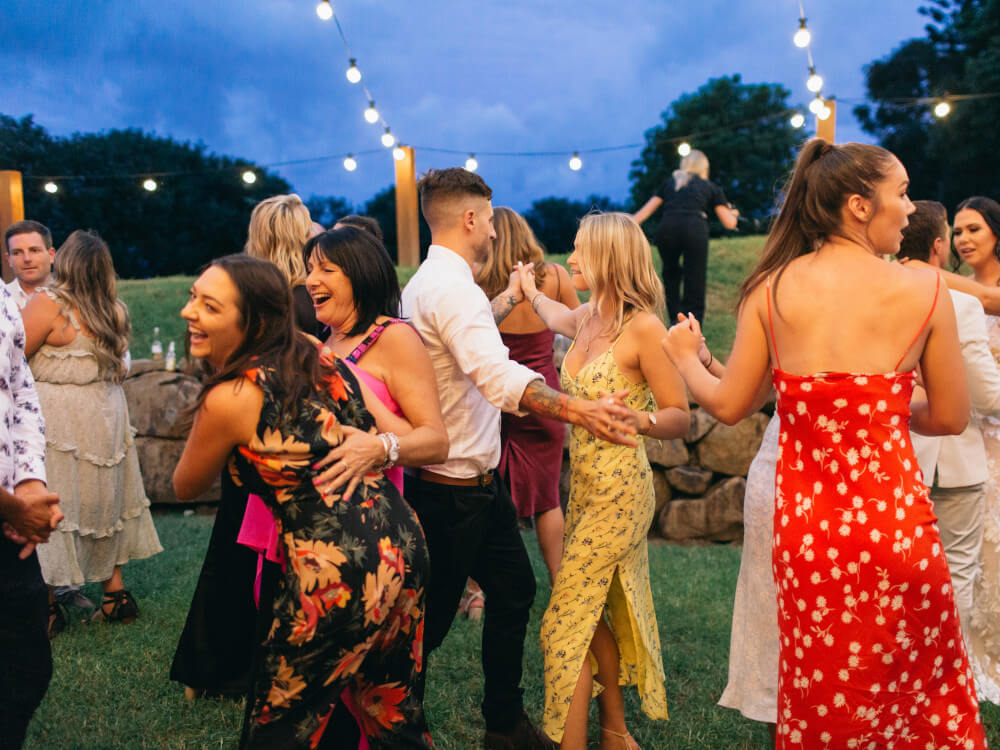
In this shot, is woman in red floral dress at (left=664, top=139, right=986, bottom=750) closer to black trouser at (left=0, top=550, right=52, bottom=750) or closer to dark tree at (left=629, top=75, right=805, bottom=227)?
black trouser at (left=0, top=550, right=52, bottom=750)

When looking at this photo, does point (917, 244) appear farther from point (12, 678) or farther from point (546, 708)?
point (12, 678)

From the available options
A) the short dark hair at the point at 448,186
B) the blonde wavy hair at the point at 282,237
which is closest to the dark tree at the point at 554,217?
the blonde wavy hair at the point at 282,237

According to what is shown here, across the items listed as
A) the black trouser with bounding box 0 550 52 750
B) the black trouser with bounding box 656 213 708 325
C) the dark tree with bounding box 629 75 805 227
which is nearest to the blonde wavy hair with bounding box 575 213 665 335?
the black trouser with bounding box 0 550 52 750

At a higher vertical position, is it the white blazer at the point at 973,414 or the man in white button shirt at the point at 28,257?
the man in white button shirt at the point at 28,257

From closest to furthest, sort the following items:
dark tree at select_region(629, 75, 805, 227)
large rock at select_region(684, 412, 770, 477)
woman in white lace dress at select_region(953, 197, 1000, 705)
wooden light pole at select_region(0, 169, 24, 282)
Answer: woman in white lace dress at select_region(953, 197, 1000, 705) → large rock at select_region(684, 412, 770, 477) → wooden light pole at select_region(0, 169, 24, 282) → dark tree at select_region(629, 75, 805, 227)

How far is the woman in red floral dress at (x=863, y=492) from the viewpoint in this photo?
197cm

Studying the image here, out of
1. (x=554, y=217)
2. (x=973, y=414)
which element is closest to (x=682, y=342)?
(x=973, y=414)

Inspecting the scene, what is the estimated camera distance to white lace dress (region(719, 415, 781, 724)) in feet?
9.39

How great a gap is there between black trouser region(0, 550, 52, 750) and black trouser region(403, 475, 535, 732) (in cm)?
120

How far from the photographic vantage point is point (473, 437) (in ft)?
9.51

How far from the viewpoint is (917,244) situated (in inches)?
134

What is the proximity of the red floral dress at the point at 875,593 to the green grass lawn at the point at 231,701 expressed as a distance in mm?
1296

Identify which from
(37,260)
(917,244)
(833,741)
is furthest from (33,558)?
(917,244)

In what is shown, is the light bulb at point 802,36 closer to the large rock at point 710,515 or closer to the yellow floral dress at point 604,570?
the large rock at point 710,515
